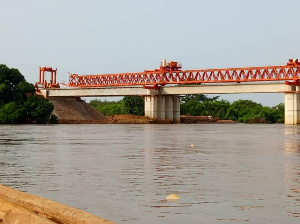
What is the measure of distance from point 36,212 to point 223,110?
154 m

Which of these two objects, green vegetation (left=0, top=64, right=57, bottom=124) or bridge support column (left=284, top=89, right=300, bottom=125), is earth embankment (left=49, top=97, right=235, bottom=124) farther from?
bridge support column (left=284, top=89, right=300, bottom=125)

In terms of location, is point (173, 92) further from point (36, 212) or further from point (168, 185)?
point (36, 212)

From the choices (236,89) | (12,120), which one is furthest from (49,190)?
(236,89)

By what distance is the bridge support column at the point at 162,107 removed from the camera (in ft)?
357

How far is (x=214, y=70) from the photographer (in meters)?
109

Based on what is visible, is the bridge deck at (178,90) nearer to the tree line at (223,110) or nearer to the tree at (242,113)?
the tree line at (223,110)

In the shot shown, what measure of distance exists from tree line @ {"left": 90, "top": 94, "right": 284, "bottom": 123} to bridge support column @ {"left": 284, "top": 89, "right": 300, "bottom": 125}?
45.5 m

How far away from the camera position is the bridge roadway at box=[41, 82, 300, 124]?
9362 cm

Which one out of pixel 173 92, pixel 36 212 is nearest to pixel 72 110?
pixel 173 92

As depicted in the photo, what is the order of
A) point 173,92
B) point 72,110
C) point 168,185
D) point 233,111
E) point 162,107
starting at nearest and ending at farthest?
point 168,185
point 173,92
point 162,107
point 72,110
point 233,111

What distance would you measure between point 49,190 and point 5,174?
3.41 metres

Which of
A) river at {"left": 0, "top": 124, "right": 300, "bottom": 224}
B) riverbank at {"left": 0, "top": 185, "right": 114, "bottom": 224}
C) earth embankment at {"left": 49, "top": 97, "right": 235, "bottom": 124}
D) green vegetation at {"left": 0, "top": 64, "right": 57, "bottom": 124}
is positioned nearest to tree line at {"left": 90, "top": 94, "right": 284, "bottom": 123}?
earth embankment at {"left": 49, "top": 97, "right": 235, "bottom": 124}

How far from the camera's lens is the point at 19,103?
93.3 metres

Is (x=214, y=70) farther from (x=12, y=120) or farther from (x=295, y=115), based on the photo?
(x=12, y=120)
